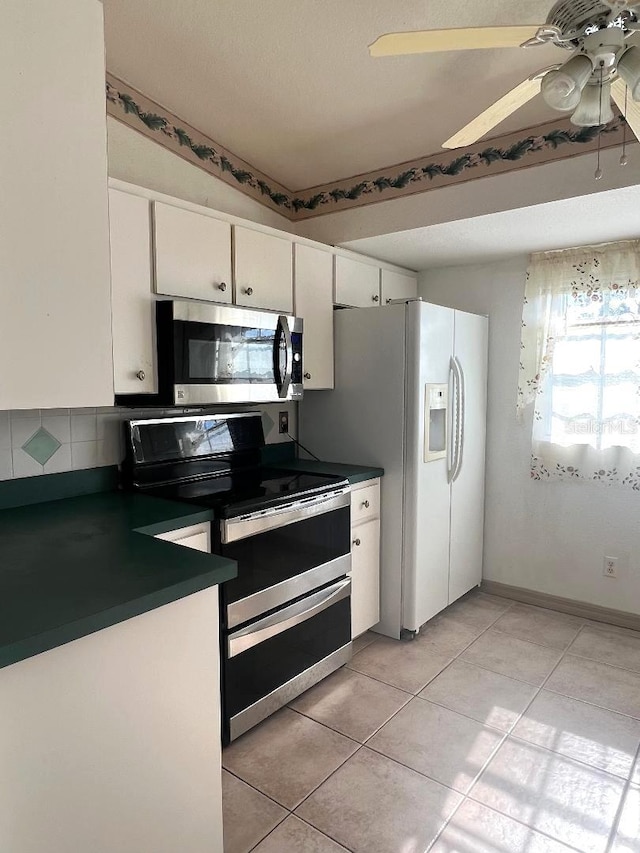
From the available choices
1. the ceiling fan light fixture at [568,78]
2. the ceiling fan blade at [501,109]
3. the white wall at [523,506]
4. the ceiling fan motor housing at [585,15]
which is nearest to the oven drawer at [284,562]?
the white wall at [523,506]

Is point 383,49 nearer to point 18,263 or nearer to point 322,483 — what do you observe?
point 18,263

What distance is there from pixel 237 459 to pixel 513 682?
65.3 inches

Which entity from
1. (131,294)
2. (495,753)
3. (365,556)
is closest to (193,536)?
(131,294)

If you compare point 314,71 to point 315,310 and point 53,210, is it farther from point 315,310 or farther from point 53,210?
point 53,210

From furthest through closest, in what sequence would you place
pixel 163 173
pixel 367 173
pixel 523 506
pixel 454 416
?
pixel 523 506, pixel 454 416, pixel 367 173, pixel 163 173

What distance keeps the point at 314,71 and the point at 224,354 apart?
1.17 meters

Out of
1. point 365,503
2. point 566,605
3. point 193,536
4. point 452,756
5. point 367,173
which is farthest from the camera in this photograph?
point 566,605

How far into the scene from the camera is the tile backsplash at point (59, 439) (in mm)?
2020

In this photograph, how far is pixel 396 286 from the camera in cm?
356

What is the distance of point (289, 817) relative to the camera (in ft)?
5.87

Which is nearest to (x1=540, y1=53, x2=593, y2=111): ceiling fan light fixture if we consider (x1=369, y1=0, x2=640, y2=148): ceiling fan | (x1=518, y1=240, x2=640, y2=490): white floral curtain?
(x1=369, y1=0, x2=640, y2=148): ceiling fan

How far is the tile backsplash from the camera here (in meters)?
2.02

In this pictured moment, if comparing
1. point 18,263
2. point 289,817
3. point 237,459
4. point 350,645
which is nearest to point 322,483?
point 237,459

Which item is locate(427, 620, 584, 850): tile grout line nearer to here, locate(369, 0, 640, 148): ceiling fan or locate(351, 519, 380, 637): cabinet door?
locate(351, 519, 380, 637): cabinet door
